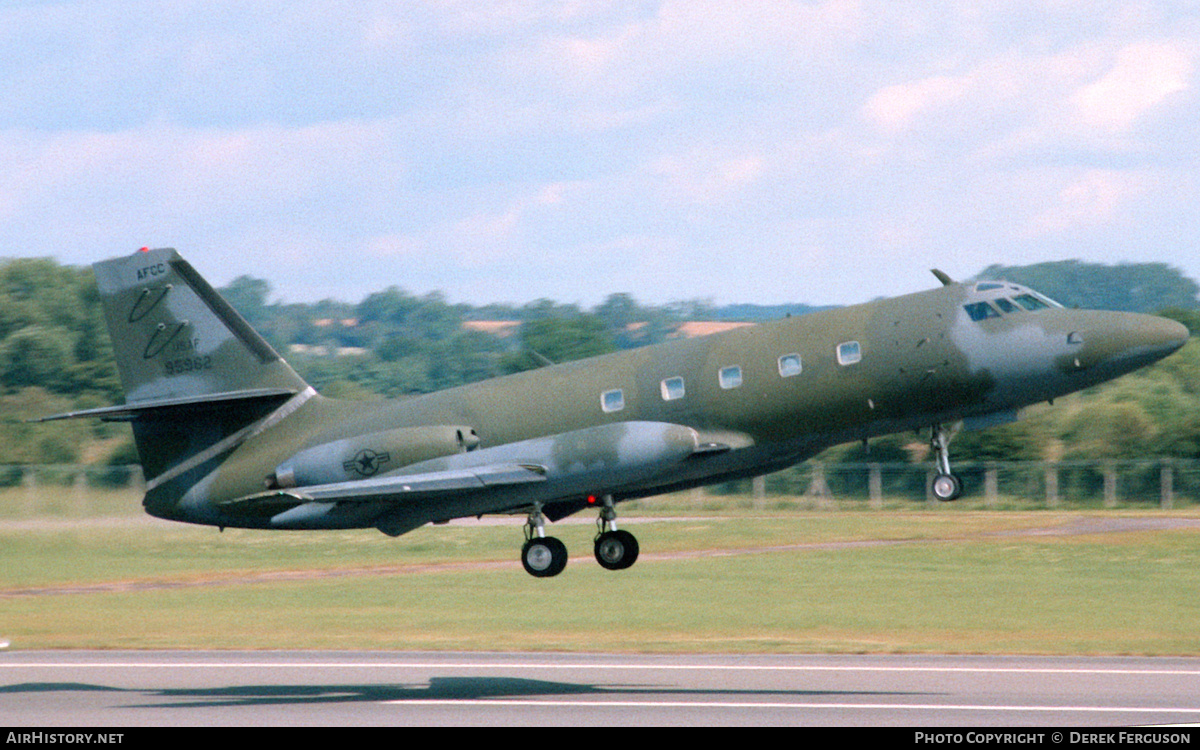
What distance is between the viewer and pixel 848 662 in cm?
3597

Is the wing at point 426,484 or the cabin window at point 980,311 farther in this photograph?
the wing at point 426,484

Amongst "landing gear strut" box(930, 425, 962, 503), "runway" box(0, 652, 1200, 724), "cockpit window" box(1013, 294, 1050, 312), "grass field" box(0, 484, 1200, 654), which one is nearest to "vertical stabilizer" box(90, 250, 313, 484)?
"runway" box(0, 652, 1200, 724)

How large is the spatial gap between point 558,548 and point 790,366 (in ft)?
19.7

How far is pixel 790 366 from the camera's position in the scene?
27500 mm

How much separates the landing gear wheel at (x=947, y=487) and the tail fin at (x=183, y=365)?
13207mm

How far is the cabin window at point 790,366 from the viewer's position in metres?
27.5

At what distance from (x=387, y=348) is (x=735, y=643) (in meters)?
150

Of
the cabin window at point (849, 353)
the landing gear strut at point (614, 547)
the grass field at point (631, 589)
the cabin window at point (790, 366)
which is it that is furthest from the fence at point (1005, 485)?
the cabin window at point (849, 353)

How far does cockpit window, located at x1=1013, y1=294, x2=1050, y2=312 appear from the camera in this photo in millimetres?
27000

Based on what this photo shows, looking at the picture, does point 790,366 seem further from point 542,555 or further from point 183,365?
point 183,365

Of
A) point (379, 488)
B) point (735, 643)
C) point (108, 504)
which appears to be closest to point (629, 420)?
point (379, 488)

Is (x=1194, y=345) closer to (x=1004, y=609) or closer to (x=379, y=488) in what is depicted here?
(x=1004, y=609)

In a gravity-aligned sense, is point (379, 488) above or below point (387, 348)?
below

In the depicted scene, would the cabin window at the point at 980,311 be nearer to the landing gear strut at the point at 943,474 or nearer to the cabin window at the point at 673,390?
the landing gear strut at the point at 943,474
